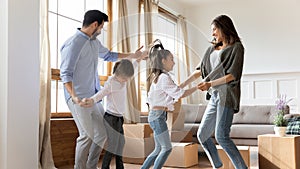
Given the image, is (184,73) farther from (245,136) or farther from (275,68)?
(275,68)

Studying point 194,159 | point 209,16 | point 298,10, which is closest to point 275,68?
point 298,10

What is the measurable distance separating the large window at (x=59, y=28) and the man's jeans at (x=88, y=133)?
124 cm

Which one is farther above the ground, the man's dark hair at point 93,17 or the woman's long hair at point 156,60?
the man's dark hair at point 93,17

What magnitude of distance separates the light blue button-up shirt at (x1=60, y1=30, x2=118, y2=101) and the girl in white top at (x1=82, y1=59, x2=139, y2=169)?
87 millimetres

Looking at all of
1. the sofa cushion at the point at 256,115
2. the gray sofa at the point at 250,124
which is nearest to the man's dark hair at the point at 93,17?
the gray sofa at the point at 250,124

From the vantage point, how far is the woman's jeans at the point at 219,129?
2242 millimetres

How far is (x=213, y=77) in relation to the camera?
227 cm

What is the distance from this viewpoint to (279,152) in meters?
2.88

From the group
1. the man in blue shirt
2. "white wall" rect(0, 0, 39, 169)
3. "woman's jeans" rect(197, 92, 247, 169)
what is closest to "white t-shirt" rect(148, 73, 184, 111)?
the man in blue shirt

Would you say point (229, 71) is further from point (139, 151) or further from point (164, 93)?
point (139, 151)

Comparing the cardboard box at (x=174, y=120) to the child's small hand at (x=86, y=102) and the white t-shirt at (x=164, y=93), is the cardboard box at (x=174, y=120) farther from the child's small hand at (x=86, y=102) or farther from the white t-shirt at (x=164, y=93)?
the child's small hand at (x=86, y=102)

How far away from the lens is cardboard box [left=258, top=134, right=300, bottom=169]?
2.80m

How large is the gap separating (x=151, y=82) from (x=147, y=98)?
129mm

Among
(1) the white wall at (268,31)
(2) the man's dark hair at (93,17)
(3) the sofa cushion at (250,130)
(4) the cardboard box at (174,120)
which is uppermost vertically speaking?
(1) the white wall at (268,31)
